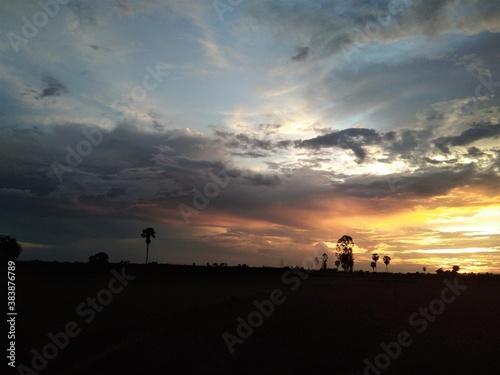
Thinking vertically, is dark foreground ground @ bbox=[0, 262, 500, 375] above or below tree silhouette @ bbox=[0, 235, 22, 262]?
below

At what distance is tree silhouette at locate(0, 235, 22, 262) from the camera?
3936 inches

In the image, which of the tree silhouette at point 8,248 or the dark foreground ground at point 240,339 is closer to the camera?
the dark foreground ground at point 240,339

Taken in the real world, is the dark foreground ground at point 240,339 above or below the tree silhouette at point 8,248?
below

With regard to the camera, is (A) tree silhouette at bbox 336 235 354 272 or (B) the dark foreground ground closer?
(B) the dark foreground ground

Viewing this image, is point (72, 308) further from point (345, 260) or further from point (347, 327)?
point (345, 260)

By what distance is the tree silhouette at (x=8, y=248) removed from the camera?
9998 centimetres

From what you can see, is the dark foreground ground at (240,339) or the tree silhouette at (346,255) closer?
the dark foreground ground at (240,339)

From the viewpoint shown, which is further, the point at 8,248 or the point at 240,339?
the point at 8,248

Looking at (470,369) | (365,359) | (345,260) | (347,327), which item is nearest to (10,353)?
(365,359)

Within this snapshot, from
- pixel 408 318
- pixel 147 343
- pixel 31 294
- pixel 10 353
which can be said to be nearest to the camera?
pixel 10 353

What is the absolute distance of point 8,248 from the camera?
102m

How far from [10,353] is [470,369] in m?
18.8

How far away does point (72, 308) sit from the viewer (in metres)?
24.1

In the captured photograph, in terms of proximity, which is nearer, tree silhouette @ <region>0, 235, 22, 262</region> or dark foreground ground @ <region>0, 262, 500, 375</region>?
dark foreground ground @ <region>0, 262, 500, 375</region>
